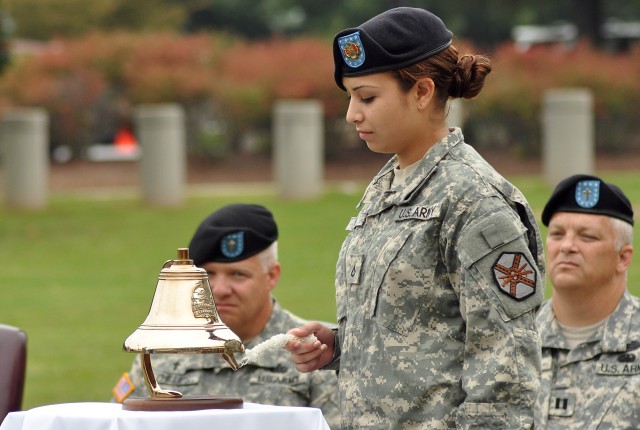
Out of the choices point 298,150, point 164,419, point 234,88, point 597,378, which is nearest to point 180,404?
point 164,419

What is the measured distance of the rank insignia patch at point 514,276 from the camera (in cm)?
352

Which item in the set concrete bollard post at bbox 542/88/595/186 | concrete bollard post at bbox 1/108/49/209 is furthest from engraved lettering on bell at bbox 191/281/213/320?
concrete bollard post at bbox 1/108/49/209

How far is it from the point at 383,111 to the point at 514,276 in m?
0.54

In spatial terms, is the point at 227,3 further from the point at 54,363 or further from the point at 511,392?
the point at 511,392

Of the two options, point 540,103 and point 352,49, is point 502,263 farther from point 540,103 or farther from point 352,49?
point 540,103

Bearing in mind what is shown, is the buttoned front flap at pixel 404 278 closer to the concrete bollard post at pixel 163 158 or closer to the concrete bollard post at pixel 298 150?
the concrete bollard post at pixel 298 150

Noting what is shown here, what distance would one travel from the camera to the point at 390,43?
12.0ft

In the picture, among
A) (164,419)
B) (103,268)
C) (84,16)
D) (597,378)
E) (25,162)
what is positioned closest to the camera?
(164,419)

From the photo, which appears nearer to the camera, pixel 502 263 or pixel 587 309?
pixel 502 263

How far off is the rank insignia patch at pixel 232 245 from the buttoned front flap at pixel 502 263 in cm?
198

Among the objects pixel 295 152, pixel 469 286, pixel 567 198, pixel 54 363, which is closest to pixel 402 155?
pixel 469 286

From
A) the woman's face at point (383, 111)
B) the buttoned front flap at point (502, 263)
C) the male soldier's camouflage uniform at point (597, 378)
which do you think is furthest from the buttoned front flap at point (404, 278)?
the male soldier's camouflage uniform at point (597, 378)

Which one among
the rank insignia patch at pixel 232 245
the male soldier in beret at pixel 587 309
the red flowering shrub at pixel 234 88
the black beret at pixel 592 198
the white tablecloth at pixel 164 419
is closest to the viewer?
the white tablecloth at pixel 164 419

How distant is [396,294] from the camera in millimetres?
3633
